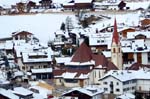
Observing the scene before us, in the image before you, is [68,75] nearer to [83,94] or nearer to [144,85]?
[144,85]

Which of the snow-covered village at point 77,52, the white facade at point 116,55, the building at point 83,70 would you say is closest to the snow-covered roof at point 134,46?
the snow-covered village at point 77,52

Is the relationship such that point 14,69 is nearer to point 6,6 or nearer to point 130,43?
point 130,43

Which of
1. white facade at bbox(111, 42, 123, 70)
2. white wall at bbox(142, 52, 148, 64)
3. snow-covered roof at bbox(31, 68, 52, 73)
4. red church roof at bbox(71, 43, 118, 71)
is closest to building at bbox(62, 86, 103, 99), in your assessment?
red church roof at bbox(71, 43, 118, 71)

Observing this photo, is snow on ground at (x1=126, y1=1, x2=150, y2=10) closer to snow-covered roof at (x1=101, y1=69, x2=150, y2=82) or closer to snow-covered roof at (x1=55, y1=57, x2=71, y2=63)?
snow-covered roof at (x1=55, y1=57, x2=71, y2=63)

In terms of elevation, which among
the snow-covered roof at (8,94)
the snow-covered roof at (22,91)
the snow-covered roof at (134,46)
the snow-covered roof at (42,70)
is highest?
the snow-covered roof at (8,94)

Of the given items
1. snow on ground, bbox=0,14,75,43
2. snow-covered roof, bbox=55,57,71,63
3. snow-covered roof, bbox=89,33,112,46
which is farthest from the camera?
snow on ground, bbox=0,14,75,43

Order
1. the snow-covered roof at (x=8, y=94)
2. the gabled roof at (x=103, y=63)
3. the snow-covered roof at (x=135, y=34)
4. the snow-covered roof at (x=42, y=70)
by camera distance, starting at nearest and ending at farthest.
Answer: the snow-covered roof at (x=8, y=94) → the gabled roof at (x=103, y=63) → the snow-covered roof at (x=42, y=70) → the snow-covered roof at (x=135, y=34)

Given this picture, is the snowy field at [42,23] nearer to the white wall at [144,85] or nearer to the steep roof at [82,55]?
the steep roof at [82,55]
